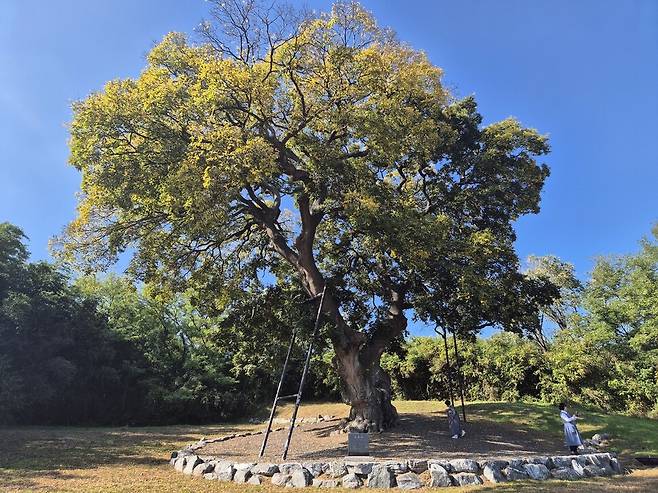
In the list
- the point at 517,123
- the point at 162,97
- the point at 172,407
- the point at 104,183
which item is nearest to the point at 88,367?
the point at 172,407

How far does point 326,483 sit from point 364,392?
509 centimetres

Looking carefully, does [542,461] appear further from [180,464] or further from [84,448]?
[84,448]

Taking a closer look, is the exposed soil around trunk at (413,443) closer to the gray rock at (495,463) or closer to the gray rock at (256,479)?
the gray rock at (495,463)

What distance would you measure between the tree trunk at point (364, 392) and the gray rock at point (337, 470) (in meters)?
4.41

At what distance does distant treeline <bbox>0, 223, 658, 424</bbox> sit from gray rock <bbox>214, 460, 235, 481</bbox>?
5165 millimetres

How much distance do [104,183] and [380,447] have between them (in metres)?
9.04

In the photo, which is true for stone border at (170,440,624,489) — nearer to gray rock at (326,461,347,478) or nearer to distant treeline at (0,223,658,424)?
gray rock at (326,461,347,478)

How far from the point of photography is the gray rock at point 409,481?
26.2ft

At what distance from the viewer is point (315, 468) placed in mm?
8570

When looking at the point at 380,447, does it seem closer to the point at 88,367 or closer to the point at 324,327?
the point at 324,327

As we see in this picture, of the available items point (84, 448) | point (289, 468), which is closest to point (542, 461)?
point (289, 468)

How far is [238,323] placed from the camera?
15.5 metres

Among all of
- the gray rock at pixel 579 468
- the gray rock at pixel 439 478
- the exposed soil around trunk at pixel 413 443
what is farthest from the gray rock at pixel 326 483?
the gray rock at pixel 579 468

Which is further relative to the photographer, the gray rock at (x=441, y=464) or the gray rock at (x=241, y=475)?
the gray rock at (x=241, y=475)
